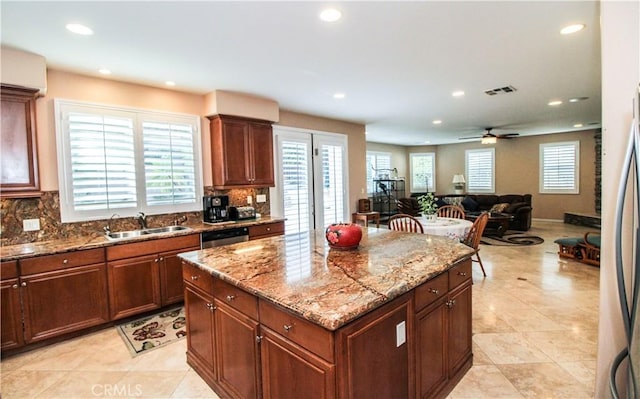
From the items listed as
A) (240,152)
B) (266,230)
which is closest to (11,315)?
(266,230)

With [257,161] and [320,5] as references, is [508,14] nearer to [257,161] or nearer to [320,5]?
[320,5]

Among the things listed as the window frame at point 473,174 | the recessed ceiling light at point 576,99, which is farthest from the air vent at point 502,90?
the window frame at point 473,174

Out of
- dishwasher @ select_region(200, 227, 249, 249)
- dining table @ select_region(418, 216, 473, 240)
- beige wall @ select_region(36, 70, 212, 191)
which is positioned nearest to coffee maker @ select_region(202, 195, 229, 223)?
dishwasher @ select_region(200, 227, 249, 249)

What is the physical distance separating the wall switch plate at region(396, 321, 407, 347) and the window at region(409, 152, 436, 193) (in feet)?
34.5

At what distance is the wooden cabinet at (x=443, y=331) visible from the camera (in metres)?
1.81

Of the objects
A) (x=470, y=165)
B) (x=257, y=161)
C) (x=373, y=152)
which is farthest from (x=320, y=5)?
(x=470, y=165)

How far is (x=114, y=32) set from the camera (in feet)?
8.26

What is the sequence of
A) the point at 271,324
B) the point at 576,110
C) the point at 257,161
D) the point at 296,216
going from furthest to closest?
the point at 576,110 < the point at 296,216 < the point at 257,161 < the point at 271,324

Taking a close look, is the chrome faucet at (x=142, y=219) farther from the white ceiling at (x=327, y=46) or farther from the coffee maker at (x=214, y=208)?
the white ceiling at (x=327, y=46)

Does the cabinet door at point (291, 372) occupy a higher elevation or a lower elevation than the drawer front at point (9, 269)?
lower

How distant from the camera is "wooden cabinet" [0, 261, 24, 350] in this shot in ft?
8.58

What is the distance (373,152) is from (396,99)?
5562 mm

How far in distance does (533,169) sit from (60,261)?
36.6 feet

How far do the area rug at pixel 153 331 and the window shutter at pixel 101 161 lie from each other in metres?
1.33
